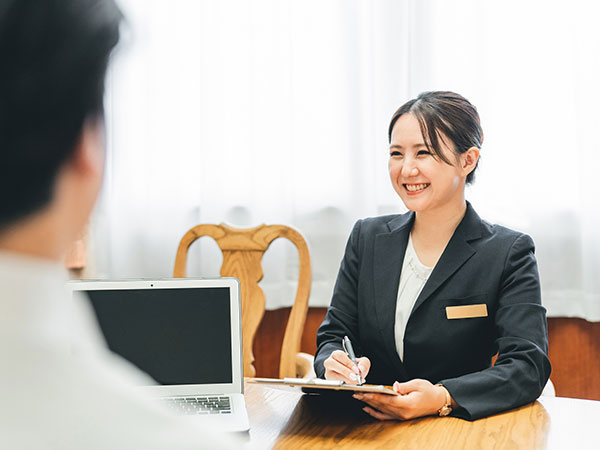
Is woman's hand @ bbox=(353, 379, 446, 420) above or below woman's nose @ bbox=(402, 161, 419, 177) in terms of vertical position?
below

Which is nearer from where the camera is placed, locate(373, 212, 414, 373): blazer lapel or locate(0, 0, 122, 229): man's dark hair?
locate(0, 0, 122, 229): man's dark hair

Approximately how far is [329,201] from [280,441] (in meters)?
1.45

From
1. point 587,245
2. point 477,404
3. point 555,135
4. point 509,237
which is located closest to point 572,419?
point 477,404

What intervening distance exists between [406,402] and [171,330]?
50 cm

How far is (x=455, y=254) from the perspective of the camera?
1642 mm

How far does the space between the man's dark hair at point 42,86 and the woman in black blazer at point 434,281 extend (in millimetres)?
1173

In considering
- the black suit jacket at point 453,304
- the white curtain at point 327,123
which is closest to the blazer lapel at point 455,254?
the black suit jacket at point 453,304

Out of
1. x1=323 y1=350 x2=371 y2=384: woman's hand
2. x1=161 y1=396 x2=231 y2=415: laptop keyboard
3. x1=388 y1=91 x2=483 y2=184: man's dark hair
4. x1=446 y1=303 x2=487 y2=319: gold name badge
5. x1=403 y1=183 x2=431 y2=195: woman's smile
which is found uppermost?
x1=388 y1=91 x2=483 y2=184: man's dark hair

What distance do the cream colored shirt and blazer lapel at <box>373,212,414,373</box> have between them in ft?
4.57

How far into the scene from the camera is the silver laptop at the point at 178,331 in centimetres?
131

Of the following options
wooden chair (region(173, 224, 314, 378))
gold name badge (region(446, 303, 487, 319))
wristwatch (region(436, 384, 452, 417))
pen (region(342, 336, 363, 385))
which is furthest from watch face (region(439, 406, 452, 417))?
wooden chair (region(173, 224, 314, 378))

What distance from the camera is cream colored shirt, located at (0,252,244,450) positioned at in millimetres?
282

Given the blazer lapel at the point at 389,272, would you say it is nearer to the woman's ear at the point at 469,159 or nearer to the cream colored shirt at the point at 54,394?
the woman's ear at the point at 469,159

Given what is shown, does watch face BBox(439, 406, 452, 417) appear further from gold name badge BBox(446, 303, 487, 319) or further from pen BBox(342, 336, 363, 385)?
gold name badge BBox(446, 303, 487, 319)
